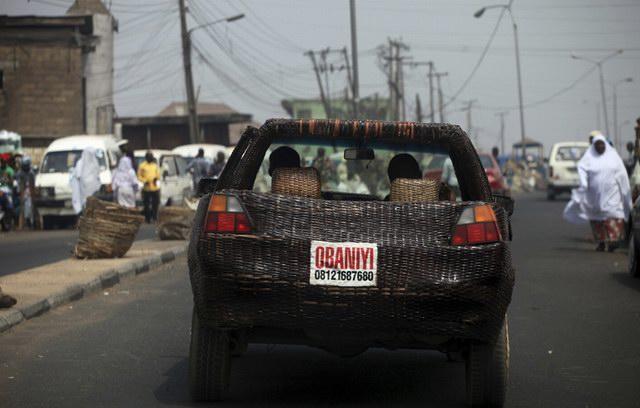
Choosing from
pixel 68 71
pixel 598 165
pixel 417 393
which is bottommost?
pixel 417 393

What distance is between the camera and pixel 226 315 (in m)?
6.15

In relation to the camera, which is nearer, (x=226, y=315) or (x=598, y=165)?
(x=226, y=315)

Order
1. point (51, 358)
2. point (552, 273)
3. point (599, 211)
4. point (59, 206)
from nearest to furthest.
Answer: point (51, 358) → point (552, 273) → point (599, 211) → point (59, 206)

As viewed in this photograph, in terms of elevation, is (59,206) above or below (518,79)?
below

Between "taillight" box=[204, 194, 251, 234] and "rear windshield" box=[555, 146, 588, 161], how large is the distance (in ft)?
126

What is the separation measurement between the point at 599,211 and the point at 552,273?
4510 mm

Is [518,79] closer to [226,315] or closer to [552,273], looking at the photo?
[552,273]

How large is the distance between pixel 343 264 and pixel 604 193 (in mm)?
14320

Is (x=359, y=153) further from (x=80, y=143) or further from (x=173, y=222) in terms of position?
(x=80, y=143)

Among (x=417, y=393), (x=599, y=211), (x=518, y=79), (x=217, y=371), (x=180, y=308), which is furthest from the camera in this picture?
(x=518, y=79)

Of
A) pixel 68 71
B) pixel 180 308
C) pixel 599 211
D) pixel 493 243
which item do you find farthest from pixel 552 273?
pixel 68 71

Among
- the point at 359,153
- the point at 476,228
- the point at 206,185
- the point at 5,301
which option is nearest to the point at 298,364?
the point at 206,185

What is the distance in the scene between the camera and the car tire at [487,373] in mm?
6504

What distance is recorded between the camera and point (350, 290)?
609 centimetres
